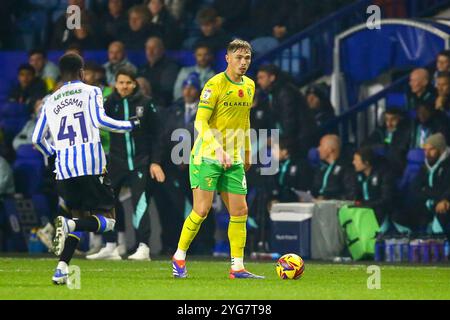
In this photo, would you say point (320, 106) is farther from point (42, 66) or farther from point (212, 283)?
point (212, 283)

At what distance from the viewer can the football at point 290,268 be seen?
13.6 metres

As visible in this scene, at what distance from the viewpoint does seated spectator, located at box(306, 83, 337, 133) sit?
19547mm

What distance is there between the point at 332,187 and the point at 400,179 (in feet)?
2.89

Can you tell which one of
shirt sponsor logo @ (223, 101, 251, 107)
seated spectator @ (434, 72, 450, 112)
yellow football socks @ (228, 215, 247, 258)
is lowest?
yellow football socks @ (228, 215, 247, 258)

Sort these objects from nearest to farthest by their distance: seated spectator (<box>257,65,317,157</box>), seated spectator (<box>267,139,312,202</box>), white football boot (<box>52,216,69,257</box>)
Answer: white football boot (<box>52,216,69,257</box>)
seated spectator (<box>267,139,312,202</box>)
seated spectator (<box>257,65,317,157</box>)

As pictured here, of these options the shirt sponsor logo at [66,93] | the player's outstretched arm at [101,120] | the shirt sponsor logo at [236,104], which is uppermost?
the shirt sponsor logo at [66,93]

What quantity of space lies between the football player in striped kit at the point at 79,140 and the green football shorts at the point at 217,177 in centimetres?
85

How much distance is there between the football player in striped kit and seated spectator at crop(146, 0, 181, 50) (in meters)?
8.09

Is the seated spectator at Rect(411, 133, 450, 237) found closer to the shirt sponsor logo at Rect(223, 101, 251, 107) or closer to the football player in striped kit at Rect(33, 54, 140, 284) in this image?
the shirt sponsor logo at Rect(223, 101, 251, 107)

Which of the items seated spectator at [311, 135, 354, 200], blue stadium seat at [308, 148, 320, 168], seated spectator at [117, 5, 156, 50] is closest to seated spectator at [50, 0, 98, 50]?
seated spectator at [117, 5, 156, 50]

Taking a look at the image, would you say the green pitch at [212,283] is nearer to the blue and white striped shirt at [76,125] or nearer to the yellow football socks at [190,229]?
the yellow football socks at [190,229]

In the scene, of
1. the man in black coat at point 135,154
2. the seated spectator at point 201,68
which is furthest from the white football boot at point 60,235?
the seated spectator at point 201,68
